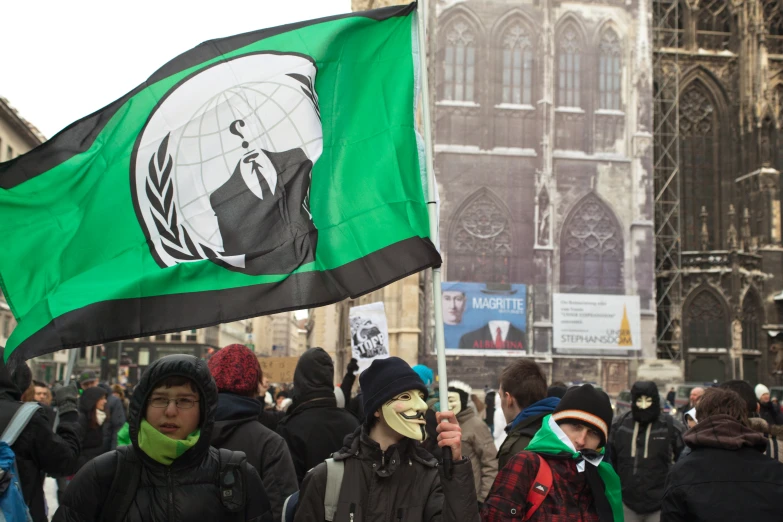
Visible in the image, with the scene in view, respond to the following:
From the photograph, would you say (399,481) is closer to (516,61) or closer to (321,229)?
(321,229)

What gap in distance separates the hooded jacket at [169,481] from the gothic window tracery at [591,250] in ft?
82.9

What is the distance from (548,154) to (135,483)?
85.4 feet

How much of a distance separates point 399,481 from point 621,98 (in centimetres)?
2720

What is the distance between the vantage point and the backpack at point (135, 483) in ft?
8.95

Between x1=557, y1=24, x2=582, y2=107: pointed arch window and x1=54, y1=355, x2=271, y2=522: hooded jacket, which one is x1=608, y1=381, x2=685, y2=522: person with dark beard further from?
x1=557, y1=24, x2=582, y2=107: pointed arch window

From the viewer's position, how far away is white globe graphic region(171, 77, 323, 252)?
404 centimetres

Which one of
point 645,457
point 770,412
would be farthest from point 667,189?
point 645,457

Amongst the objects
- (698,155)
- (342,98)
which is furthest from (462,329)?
(342,98)

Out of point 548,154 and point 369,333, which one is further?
point 548,154

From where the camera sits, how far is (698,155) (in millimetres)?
35375

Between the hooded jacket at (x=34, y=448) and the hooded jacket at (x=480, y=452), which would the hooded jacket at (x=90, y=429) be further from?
the hooded jacket at (x=480, y=452)

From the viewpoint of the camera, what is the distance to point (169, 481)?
A: 9.14 ft

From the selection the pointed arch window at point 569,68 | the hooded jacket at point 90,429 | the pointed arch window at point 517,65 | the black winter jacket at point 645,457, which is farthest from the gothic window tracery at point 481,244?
the black winter jacket at point 645,457

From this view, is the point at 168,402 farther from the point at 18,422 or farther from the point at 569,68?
the point at 569,68
